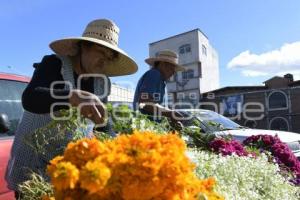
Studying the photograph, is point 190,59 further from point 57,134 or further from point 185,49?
point 57,134

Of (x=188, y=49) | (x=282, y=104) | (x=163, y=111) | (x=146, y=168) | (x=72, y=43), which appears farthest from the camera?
(x=188, y=49)

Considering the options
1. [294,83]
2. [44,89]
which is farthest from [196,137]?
[294,83]

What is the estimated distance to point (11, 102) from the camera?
396 centimetres

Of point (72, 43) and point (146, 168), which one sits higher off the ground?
point (72, 43)

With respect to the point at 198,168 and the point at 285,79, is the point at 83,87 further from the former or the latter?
the point at 285,79

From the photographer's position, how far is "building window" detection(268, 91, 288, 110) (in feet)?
151

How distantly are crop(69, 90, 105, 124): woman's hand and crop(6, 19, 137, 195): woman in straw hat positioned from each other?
41 millimetres

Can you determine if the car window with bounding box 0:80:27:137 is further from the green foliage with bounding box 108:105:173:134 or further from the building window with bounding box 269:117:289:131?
the building window with bounding box 269:117:289:131

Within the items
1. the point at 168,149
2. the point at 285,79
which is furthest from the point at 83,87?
the point at 285,79

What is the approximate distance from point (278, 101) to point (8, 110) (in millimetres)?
45091

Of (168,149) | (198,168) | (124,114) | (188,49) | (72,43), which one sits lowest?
(198,168)

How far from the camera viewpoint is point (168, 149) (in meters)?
1.10

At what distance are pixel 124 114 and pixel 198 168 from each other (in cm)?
44

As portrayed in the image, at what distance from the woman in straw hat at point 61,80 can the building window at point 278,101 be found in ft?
149
